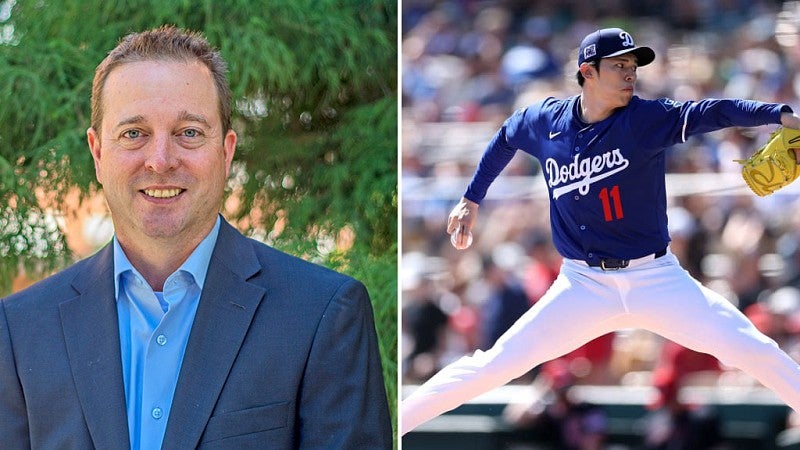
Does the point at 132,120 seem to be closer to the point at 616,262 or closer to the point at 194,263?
the point at 194,263

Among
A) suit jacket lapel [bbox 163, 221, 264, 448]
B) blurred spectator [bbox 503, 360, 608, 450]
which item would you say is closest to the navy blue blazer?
suit jacket lapel [bbox 163, 221, 264, 448]

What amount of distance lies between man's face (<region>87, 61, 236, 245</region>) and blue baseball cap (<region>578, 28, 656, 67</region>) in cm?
166

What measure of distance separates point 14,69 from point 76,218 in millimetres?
550

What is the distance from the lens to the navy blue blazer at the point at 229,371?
1.48 m

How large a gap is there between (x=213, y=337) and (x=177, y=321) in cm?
9

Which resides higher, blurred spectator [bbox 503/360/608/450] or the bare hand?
the bare hand

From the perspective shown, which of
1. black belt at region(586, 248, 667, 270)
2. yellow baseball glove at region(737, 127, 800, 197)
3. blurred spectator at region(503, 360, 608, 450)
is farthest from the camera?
blurred spectator at region(503, 360, 608, 450)

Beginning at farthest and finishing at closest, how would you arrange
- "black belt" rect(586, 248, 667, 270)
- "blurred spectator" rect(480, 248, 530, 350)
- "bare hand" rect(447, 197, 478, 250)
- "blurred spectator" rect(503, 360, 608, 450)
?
1. "blurred spectator" rect(503, 360, 608, 450)
2. "blurred spectator" rect(480, 248, 530, 350)
3. "bare hand" rect(447, 197, 478, 250)
4. "black belt" rect(586, 248, 667, 270)

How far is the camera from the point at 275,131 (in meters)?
3.64

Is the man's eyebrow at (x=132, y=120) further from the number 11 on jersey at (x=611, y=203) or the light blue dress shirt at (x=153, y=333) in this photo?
the number 11 on jersey at (x=611, y=203)

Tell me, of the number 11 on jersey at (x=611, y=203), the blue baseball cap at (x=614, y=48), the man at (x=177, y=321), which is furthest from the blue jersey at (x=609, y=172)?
the man at (x=177, y=321)

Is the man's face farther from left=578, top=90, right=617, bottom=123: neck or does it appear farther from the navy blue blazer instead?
left=578, top=90, right=617, bottom=123: neck

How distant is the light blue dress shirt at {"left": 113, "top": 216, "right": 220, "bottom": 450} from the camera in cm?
153

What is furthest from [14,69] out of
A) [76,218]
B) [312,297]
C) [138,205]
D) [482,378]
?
[312,297]
